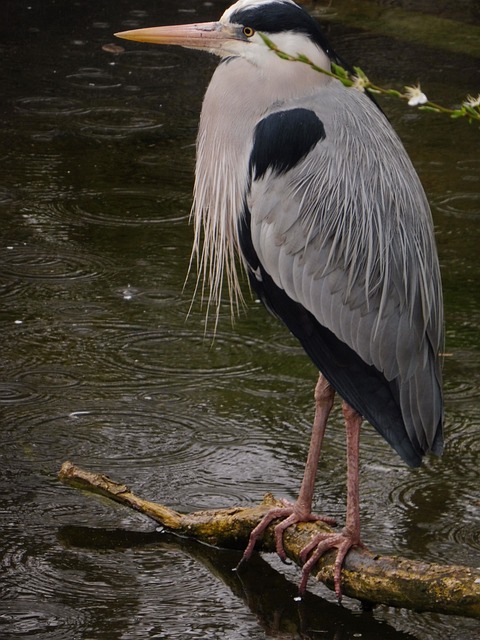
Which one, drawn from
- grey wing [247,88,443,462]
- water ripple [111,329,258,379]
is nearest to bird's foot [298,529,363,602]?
grey wing [247,88,443,462]

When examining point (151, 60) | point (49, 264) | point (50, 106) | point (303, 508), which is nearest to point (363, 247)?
point (303, 508)

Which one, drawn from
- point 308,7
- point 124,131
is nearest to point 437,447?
point 124,131

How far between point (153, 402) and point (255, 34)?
1742 mm

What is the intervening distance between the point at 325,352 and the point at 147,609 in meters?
0.86

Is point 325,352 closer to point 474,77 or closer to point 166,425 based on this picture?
point 166,425

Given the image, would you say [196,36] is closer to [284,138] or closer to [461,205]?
[284,138]

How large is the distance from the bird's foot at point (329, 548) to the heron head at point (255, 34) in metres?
1.30

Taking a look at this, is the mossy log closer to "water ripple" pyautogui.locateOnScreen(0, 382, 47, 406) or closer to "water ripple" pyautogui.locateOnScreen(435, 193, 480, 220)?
"water ripple" pyautogui.locateOnScreen(0, 382, 47, 406)

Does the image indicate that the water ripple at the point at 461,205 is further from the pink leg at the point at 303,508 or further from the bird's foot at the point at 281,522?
the bird's foot at the point at 281,522

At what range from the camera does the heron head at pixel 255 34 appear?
10.9 feet

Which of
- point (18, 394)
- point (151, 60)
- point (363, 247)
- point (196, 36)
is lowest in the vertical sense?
point (18, 394)

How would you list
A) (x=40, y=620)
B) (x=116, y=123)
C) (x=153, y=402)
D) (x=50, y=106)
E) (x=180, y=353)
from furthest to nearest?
(x=50, y=106)
(x=116, y=123)
(x=180, y=353)
(x=153, y=402)
(x=40, y=620)

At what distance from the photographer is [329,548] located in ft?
11.0

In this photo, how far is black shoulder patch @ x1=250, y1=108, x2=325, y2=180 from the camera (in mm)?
3338
